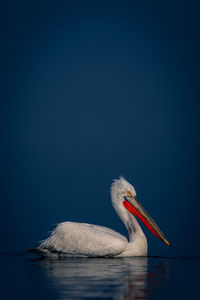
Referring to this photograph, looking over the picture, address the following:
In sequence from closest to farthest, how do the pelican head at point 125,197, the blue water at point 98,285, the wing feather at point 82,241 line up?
the blue water at point 98,285 → the wing feather at point 82,241 → the pelican head at point 125,197

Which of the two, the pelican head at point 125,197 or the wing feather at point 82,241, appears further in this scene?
the pelican head at point 125,197

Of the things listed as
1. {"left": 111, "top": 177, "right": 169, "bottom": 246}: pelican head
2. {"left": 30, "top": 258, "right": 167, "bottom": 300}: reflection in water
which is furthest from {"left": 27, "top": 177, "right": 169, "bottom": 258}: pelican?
{"left": 30, "top": 258, "right": 167, "bottom": 300}: reflection in water

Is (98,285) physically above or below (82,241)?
below

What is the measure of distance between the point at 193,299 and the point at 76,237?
3964mm

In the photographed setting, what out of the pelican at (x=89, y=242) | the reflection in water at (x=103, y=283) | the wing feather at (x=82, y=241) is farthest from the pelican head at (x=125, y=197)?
the reflection in water at (x=103, y=283)

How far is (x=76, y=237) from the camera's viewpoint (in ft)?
22.4

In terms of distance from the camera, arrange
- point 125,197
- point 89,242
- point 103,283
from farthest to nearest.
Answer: point 125,197
point 89,242
point 103,283

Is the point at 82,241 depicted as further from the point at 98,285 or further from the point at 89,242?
the point at 98,285

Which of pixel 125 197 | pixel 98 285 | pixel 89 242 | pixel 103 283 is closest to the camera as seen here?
pixel 98 285

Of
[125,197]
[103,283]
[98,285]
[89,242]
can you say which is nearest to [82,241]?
[89,242]

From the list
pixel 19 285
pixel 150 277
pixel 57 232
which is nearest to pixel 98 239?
pixel 57 232

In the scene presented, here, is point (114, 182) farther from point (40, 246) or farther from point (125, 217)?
point (40, 246)

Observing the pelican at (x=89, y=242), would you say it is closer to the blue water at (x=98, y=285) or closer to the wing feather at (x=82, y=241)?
the wing feather at (x=82, y=241)

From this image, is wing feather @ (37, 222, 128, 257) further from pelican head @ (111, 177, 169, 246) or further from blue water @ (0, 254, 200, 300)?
blue water @ (0, 254, 200, 300)
